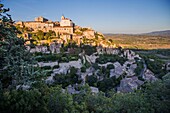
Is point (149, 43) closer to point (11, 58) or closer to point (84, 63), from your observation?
point (84, 63)

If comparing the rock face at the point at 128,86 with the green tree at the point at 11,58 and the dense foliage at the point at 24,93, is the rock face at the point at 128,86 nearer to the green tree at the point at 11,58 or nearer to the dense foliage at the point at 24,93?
the dense foliage at the point at 24,93

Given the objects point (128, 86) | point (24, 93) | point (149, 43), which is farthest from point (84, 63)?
point (149, 43)

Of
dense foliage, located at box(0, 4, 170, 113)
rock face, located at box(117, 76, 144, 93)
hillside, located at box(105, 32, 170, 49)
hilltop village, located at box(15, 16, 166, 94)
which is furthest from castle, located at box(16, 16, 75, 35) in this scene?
dense foliage, located at box(0, 4, 170, 113)

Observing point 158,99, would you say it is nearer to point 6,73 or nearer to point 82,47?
point 6,73

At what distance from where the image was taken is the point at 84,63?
92.1 feet

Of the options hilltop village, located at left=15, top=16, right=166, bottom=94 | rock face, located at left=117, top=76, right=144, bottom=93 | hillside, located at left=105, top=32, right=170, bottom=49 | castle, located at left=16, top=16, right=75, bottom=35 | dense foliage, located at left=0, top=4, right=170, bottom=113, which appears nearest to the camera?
dense foliage, located at left=0, top=4, right=170, bottom=113

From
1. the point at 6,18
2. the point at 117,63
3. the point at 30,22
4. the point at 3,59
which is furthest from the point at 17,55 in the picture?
the point at 30,22

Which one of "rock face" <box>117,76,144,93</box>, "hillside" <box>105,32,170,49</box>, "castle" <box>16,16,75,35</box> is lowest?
"rock face" <box>117,76,144,93</box>

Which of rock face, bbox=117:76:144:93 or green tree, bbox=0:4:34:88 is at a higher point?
green tree, bbox=0:4:34:88

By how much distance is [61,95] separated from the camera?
22.4ft

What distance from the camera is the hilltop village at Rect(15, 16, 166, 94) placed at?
68.7ft

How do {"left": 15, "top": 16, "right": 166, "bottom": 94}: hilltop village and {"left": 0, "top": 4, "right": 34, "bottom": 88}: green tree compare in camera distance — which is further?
{"left": 15, "top": 16, "right": 166, "bottom": 94}: hilltop village

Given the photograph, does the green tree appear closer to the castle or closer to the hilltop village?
the hilltop village

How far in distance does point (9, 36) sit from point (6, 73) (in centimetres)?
118
